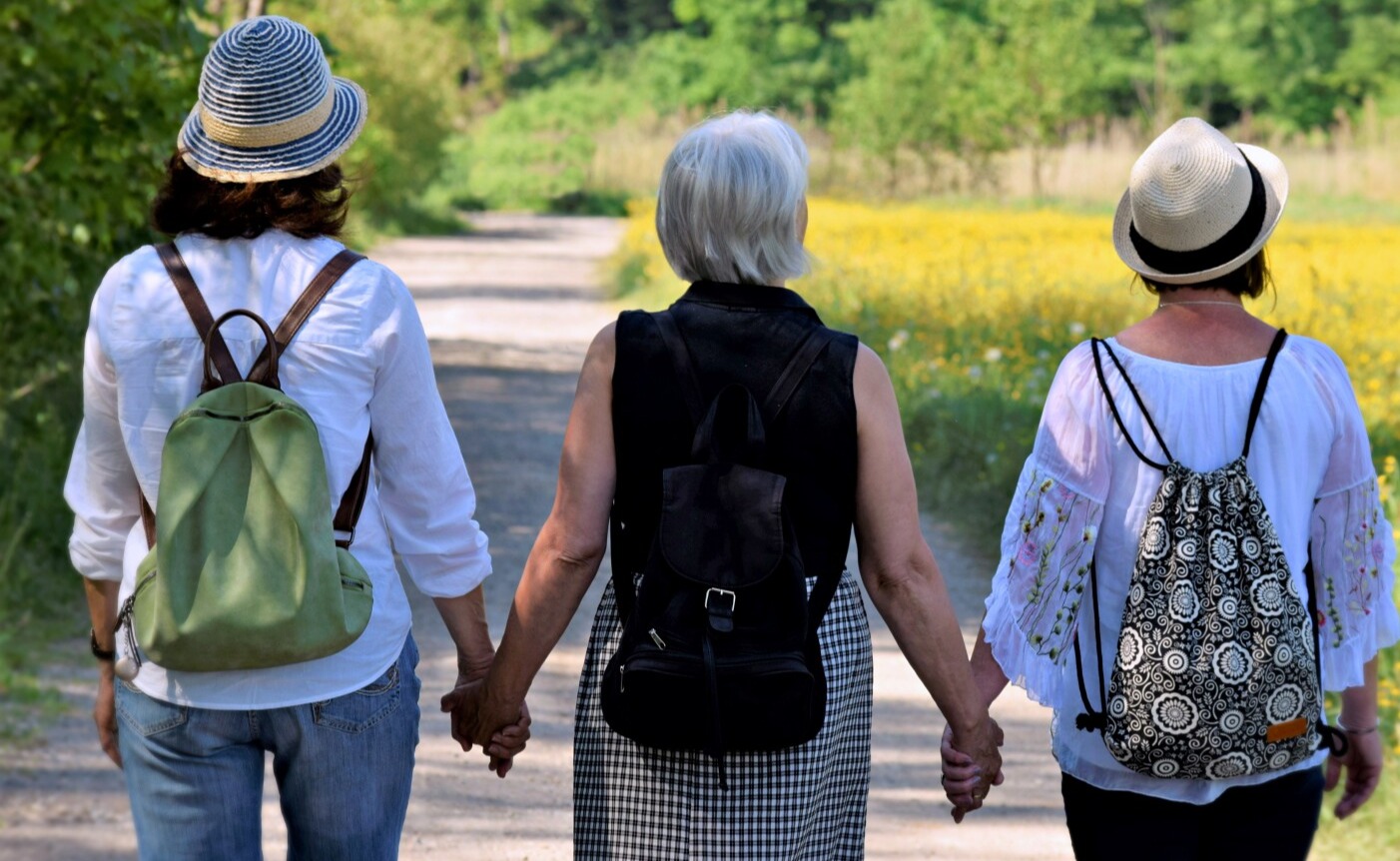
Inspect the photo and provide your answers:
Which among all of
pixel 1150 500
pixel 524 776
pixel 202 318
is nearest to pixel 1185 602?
pixel 1150 500

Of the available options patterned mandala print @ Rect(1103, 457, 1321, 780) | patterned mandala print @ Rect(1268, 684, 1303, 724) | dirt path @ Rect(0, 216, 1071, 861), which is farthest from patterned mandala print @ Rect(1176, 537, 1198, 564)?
dirt path @ Rect(0, 216, 1071, 861)

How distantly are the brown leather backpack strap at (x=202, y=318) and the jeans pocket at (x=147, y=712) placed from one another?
47 centimetres

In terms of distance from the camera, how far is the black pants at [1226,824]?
272 centimetres

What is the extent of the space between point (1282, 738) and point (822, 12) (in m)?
69.3

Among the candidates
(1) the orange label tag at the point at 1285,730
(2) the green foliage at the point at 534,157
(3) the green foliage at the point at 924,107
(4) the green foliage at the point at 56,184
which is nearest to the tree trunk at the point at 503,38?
(2) the green foliage at the point at 534,157

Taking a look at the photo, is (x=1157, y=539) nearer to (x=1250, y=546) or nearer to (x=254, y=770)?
(x=1250, y=546)

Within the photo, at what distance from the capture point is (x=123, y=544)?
2.68 m

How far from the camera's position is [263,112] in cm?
260

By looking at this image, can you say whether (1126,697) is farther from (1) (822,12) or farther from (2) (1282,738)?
(1) (822,12)

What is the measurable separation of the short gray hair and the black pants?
994 millimetres

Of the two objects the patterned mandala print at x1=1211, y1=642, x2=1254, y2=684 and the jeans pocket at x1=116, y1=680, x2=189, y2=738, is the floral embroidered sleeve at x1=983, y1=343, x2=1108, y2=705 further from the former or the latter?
the jeans pocket at x1=116, y1=680, x2=189, y2=738

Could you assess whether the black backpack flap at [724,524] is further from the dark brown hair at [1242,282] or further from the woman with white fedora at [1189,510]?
the dark brown hair at [1242,282]

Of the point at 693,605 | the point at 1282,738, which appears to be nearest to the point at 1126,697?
the point at 1282,738

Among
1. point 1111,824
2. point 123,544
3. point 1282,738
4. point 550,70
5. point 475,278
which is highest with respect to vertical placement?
point 123,544
